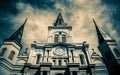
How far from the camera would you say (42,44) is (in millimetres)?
28719

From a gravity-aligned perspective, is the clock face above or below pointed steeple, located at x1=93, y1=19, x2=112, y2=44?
below

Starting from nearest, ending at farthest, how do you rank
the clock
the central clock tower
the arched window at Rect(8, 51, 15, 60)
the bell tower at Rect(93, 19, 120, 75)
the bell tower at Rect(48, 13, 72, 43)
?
the central clock tower → the bell tower at Rect(93, 19, 120, 75) → the arched window at Rect(8, 51, 15, 60) → the clock → the bell tower at Rect(48, 13, 72, 43)

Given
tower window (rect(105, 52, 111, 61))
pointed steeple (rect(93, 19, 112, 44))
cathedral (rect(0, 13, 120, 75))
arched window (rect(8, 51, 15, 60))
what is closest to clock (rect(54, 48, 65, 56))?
cathedral (rect(0, 13, 120, 75))

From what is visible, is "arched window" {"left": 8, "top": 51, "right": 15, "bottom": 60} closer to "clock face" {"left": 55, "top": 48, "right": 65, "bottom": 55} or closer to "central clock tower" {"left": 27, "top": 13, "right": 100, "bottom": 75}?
"central clock tower" {"left": 27, "top": 13, "right": 100, "bottom": 75}

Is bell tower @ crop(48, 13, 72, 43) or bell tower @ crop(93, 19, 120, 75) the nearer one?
bell tower @ crop(93, 19, 120, 75)

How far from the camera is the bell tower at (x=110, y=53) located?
23209 mm

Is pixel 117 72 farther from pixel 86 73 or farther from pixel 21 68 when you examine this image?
pixel 21 68

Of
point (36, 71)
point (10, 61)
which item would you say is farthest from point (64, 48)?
point (10, 61)

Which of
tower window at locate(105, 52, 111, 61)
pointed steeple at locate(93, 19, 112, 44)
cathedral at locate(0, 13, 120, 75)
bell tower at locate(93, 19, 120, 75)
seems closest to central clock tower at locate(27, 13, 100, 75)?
cathedral at locate(0, 13, 120, 75)

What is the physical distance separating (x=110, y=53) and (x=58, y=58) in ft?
30.4

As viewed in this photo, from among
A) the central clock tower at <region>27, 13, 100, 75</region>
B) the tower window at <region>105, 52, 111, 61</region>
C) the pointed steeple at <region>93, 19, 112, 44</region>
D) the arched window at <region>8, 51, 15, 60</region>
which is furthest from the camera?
the pointed steeple at <region>93, 19, 112, 44</region>

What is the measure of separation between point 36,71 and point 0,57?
6071 millimetres

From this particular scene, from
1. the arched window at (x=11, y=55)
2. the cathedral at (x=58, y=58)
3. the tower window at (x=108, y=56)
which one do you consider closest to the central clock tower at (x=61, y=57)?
the cathedral at (x=58, y=58)

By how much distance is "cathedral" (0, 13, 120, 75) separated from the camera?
22609mm
